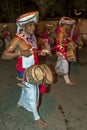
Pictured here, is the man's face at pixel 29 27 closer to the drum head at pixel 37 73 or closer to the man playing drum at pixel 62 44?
the drum head at pixel 37 73

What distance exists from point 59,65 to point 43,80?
6.66 ft

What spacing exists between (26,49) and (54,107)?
4.86ft

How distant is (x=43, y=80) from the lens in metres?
3.83

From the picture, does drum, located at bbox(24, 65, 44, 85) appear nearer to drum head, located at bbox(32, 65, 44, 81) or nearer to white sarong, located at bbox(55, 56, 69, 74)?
drum head, located at bbox(32, 65, 44, 81)

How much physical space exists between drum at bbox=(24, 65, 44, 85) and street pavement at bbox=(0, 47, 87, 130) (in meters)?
0.81

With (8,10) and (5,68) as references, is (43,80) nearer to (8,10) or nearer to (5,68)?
(5,68)

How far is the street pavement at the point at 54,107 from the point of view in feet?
13.6

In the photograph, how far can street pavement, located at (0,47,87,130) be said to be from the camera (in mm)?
4137

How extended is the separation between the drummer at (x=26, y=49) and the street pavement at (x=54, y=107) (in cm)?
27

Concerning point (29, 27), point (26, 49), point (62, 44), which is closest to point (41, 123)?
point (26, 49)

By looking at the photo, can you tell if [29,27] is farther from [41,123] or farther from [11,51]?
[41,123]

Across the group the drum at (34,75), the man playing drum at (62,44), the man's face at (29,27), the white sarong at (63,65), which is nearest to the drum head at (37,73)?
the drum at (34,75)

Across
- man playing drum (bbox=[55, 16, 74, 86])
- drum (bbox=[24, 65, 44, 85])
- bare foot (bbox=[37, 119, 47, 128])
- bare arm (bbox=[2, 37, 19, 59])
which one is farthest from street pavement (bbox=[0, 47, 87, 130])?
bare arm (bbox=[2, 37, 19, 59])

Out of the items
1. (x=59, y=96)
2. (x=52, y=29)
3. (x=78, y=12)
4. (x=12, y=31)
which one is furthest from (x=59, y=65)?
(x=78, y=12)
